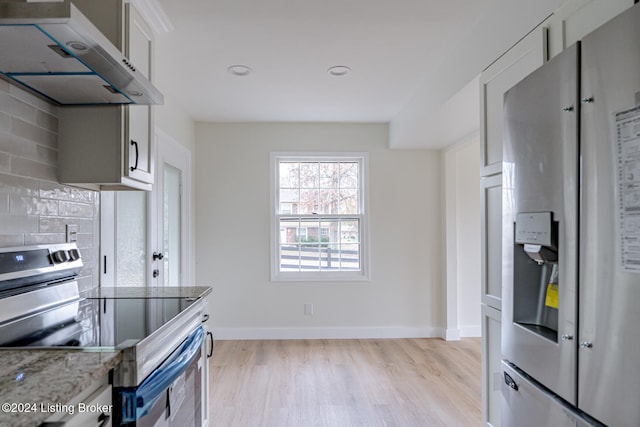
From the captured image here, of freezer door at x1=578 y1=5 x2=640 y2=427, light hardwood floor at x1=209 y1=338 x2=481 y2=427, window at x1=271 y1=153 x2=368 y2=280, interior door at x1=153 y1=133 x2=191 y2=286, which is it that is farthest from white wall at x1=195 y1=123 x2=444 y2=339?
freezer door at x1=578 y1=5 x2=640 y2=427

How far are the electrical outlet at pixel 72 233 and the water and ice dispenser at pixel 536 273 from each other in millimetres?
1992

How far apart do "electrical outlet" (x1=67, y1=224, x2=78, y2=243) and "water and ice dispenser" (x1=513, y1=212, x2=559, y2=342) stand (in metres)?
1.99

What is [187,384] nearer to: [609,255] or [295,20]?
[609,255]

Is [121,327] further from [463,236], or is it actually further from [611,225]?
[463,236]

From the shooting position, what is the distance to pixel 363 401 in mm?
2695

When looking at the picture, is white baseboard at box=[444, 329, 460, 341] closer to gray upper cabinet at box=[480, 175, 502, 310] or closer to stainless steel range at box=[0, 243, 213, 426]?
gray upper cabinet at box=[480, 175, 502, 310]


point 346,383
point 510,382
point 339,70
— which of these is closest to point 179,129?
point 339,70

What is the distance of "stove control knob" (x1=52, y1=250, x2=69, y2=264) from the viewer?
165 centimetres

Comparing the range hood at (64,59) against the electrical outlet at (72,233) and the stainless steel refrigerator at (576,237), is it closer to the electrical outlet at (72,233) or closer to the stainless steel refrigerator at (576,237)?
the electrical outlet at (72,233)

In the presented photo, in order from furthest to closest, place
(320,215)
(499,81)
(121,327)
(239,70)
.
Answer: (320,215) → (239,70) → (499,81) → (121,327)

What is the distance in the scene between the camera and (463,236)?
419cm

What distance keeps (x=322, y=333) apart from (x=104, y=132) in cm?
314

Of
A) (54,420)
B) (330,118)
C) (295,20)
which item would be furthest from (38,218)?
(330,118)

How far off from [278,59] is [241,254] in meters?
2.25
